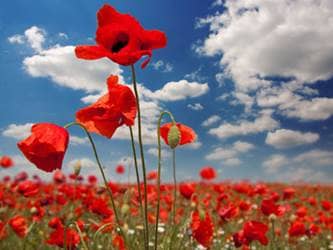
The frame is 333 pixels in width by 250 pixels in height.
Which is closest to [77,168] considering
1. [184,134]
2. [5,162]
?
[184,134]

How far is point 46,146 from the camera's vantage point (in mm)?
1654

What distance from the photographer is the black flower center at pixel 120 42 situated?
164 centimetres

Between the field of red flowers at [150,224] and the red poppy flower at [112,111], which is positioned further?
the field of red flowers at [150,224]

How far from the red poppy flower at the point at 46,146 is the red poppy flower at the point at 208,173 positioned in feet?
10.5

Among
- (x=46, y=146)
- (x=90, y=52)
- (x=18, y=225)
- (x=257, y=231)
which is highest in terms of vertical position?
(x=90, y=52)

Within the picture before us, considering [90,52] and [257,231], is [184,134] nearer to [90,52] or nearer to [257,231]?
[90,52]

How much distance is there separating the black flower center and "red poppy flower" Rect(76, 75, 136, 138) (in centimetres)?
14

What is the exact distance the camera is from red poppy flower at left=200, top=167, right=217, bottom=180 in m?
4.77

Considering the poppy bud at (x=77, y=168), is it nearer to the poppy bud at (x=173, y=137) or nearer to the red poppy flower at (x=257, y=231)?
the poppy bud at (x=173, y=137)

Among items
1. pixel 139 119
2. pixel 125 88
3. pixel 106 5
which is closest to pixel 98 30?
A: pixel 106 5

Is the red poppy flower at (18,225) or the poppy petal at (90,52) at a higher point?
the poppy petal at (90,52)

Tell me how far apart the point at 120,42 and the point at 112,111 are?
244 millimetres

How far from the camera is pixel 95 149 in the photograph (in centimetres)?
172

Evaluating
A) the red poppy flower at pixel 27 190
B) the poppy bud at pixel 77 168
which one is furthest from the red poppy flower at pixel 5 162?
the poppy bud at pixel 77 168
